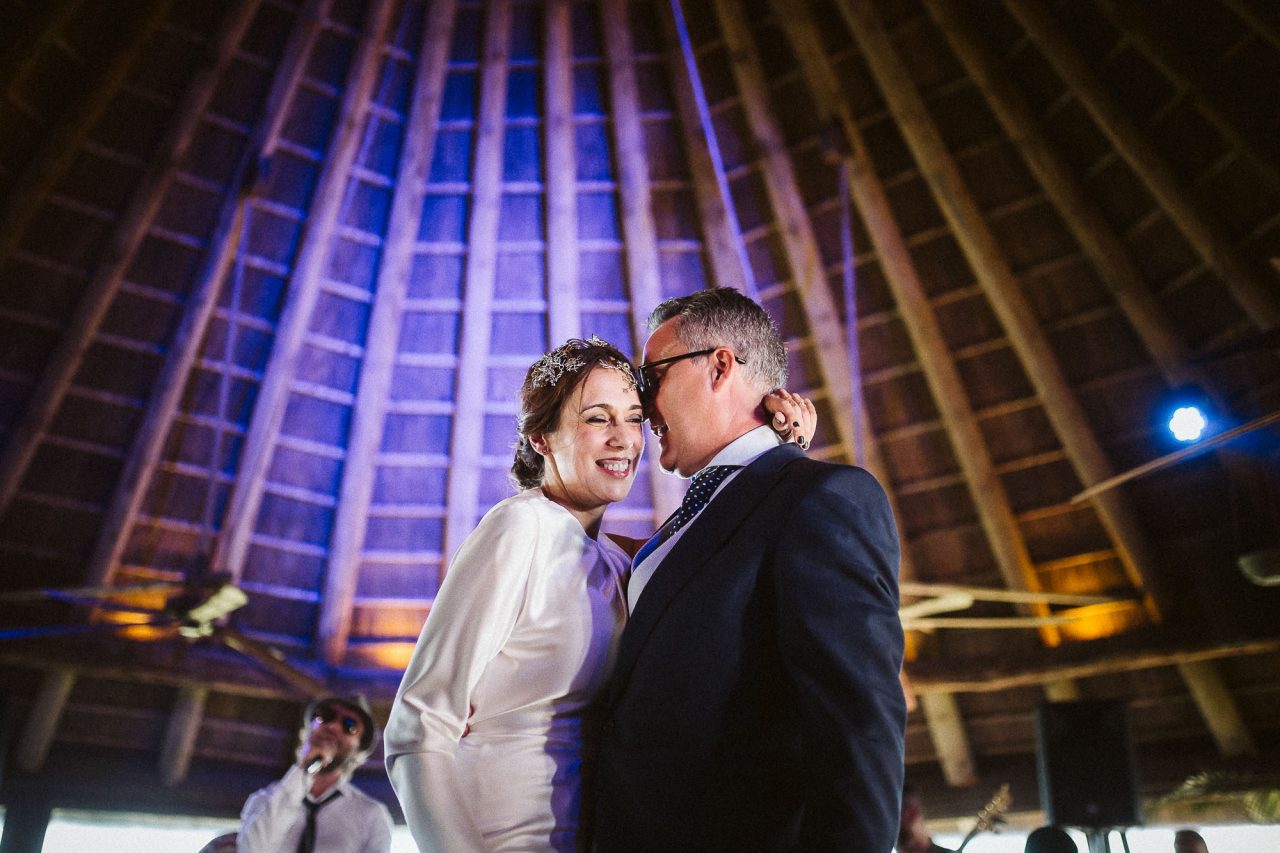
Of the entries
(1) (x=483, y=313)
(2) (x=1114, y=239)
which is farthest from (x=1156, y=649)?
(1) (x=483, y=313)

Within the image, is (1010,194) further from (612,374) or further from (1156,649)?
(612,374)

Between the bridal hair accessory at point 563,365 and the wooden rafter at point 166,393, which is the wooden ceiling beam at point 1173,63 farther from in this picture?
the wooden rafter at point 166,393

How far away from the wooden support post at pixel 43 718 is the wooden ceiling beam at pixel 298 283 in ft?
6.07

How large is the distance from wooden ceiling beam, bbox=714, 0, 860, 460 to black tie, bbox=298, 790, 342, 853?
5.03 m

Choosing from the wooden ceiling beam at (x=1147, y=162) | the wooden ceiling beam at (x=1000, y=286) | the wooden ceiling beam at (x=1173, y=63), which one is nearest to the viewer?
the wooden ceiling beam at (x=1173, y=63)

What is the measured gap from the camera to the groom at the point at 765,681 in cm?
165

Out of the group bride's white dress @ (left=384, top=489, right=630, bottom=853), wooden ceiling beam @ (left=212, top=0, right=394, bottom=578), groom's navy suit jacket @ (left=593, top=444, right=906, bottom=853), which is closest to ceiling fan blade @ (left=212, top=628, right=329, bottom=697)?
wooden ceiling beam @ (left=212, top=0, right=394, bottom=578)

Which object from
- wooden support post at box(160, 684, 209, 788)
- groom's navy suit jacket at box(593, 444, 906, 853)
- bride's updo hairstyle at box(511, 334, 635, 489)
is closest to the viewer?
groom's navy suit jacket at box(593, 444, 906, 853)

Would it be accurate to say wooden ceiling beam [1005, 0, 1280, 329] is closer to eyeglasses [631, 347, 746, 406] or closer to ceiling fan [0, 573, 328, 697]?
eyeglasses [631, 347, 746, 406]

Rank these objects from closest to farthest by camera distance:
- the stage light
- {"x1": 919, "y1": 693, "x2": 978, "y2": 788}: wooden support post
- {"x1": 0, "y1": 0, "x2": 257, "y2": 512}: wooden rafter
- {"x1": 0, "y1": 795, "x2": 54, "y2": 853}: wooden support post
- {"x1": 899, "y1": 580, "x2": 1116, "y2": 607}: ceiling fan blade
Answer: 1. {"x1": 899, "y1": 580, "x2": 1116, "y2": 607}: ceiling fan blade
2. the stage light
3. {"x1": 0, "y1": 0, "x2": 257, "y2": 512}: wooden rafter
4. {"x1": 0, "y1": 795, "x2": 54, "y2": 853}: wooden support post
5. {"x1": 919, "y1": 693, "x2": 978, "y2": 788}: wooden support post

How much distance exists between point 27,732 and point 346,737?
635 centimetres

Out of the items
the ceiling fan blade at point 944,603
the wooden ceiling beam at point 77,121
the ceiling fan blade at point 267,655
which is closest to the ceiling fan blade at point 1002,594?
the ceiling fan blade at point 944,603

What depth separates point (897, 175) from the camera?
870 cm

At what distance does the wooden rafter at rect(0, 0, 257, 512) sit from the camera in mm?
8250
